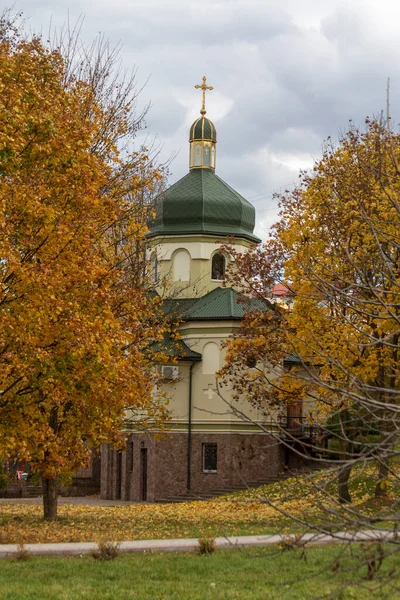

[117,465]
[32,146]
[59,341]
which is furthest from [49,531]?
[117,465]

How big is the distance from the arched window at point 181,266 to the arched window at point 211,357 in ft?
12.5

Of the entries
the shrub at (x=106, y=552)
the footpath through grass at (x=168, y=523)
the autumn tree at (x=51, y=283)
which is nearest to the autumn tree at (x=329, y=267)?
the footpath through grass at (x=168, y=523)

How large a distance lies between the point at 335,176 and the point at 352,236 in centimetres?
226

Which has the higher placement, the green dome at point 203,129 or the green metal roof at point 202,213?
the green dome at point 203,129

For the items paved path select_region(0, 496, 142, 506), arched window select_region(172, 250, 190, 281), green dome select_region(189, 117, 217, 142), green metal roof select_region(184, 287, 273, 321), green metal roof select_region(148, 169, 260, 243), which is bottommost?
paved path select_region(0, 496, 142, 506)

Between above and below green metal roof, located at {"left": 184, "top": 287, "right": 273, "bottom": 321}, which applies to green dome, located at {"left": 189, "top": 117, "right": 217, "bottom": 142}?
above

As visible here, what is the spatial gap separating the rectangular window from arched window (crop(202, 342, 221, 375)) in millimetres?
3035

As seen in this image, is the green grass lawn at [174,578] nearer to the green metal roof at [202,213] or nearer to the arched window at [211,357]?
the arched window at [211,357]

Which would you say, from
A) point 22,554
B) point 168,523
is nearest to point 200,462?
point 168,523

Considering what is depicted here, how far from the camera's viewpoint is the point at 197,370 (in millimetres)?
38625

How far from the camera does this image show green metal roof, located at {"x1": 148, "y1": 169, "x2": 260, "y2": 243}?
4088 cm

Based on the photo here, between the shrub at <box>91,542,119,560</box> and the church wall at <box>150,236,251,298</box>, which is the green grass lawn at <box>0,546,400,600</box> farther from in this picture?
the church wall at <box>150,236,251,298</box>

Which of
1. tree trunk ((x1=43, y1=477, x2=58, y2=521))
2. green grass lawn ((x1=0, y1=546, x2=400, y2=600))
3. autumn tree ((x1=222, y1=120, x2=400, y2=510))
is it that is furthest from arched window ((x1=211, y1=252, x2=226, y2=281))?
green grass lawn ((x1=0, y1=546, x2=400, y2=600))

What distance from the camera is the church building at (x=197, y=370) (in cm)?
3719
